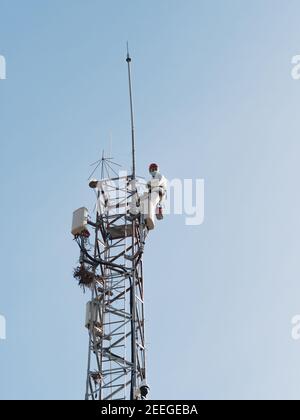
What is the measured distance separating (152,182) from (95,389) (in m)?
10.3

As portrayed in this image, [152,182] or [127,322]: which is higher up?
[152,182]
